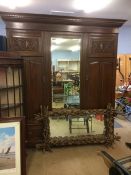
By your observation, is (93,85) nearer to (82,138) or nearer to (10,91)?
(82,138)

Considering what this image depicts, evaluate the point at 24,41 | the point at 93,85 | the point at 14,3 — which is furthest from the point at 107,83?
the point at 14,3

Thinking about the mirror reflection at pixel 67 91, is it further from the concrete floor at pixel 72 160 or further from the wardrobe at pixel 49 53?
the concrete floor at pixel 72 160

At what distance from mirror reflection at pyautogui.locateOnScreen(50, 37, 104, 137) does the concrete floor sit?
0.32 metres

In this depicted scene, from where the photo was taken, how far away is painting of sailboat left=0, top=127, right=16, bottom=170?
7.64 ft

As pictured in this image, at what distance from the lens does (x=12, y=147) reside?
2.37 metres

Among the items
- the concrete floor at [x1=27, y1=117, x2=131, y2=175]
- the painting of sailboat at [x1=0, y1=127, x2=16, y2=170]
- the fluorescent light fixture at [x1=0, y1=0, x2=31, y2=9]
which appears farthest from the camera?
the fluorescent light fixture at [x1=0, y1=0, x2=31, y2=9]

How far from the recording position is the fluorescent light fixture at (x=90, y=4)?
A: 298cm

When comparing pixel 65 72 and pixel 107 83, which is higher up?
pixel 65 72

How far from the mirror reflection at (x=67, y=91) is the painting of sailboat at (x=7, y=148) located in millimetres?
Answer: 1041

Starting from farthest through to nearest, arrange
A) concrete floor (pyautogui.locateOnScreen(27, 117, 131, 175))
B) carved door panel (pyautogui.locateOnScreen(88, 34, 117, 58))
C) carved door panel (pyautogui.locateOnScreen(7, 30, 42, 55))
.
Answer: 1. carved door panel (pyautogui.locateOnScreen(88, 34, 117, 58))
2. carved door panel (pyautogui.locateOnScreen(7, 30, 42, 55))
3. concrete floor (pyautogui.locateOnScreen(27, 117, 131, 175))

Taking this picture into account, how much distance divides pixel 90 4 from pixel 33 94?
1806mm

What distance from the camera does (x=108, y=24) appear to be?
10.8ft

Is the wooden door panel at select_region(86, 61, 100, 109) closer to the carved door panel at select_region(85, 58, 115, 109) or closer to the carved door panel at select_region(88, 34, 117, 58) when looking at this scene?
the carved door panel at select_region(85, 58, 115, 109)

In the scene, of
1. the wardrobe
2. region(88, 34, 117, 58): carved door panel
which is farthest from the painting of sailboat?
region(88, 34, 117, 58): carved door panel
